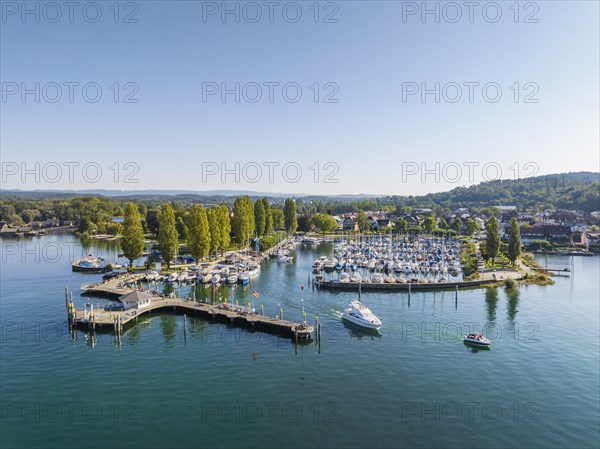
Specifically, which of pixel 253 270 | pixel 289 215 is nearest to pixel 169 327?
pixel 253 270

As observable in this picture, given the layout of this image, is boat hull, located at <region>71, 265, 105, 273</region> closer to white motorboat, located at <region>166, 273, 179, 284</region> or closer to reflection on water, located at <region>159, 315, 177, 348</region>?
white motorboat, located at <region>166, 273, 179, 284</region>

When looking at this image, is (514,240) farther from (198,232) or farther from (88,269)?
(88,269)

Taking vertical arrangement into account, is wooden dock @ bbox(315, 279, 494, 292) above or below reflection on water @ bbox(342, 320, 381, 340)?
above

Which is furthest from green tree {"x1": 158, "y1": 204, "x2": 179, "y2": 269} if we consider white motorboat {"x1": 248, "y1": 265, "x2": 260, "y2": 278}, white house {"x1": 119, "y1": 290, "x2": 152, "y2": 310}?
white house {"x1": 119, "y1": 290, "x2": 152, "y2": 310}

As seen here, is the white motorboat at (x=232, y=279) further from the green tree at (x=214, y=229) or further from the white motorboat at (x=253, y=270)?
the green tree at (x=214, y=229)

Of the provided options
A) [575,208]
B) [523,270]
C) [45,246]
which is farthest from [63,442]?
[575,208]

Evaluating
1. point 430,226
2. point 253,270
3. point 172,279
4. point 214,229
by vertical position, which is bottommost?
point 172,279

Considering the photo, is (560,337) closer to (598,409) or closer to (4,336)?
(598,409)
